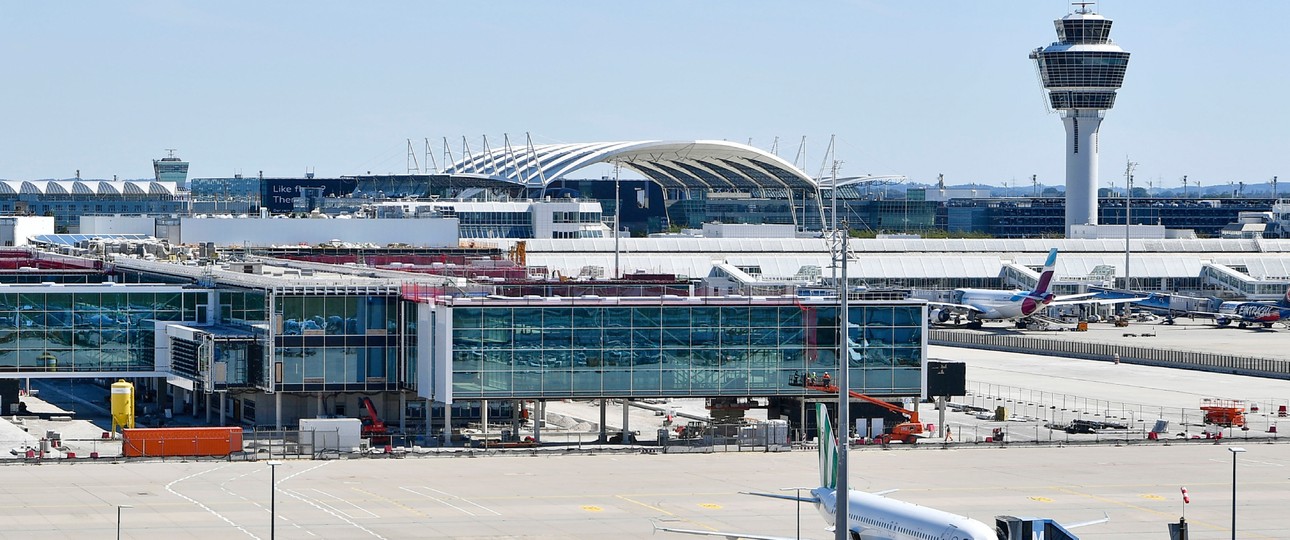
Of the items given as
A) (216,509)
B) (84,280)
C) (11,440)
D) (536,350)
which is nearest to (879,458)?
(536,350)

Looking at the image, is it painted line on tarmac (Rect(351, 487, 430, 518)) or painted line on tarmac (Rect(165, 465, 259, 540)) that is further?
painted line on tarmac (Rect(351, 487, 430, 518))

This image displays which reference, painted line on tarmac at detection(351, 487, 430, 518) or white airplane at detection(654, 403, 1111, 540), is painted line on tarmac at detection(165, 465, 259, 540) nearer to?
painted line on tarmac at detection(351, 487, 430, 518)

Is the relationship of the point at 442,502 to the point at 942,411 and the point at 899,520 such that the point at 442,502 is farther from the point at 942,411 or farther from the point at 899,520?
the point at 942,411

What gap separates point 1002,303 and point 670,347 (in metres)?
85.7

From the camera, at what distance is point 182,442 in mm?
78125

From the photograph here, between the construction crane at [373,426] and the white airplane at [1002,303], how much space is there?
79271 millimetres

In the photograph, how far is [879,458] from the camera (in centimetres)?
7919

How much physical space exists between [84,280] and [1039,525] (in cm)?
7325

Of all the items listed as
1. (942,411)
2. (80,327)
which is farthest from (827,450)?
(80,327)

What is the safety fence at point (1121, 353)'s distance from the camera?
125062 millimetres

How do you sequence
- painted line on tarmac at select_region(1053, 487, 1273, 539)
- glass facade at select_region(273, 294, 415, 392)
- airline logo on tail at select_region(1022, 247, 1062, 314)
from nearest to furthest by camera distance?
painted line on tarmac at select_region(1053, 487, 1273, 539) → glass facade at select_region(273, 294, 415, 392) → airline logo on tail at select_region(1022, 247, 1062, 314)

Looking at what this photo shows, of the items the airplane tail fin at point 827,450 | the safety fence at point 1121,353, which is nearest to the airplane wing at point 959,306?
the safety fence at point 1121,353

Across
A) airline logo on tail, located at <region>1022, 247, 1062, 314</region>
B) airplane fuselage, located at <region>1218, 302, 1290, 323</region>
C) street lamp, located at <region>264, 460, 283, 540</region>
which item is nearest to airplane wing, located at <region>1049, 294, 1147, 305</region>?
airline logo on tail, located at <region>1022, 247, 1062, 314</region>

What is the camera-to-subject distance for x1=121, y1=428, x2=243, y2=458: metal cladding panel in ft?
255
